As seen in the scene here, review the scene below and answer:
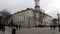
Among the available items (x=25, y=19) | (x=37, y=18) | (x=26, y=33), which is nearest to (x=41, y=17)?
(x=37, y=18)

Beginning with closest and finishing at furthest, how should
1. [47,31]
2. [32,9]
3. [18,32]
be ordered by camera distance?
[47,31] → [18,32] → [32,9]

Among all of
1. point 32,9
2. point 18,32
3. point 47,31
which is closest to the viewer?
point 47,31

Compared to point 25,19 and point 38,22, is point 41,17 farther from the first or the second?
point 25,19

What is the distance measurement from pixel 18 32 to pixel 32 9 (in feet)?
29.3

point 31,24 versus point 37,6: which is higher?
point 37,6

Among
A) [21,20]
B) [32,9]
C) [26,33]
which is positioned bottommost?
[26,33]

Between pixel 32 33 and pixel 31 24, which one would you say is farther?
pixel 31 24

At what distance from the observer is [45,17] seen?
34.7 m

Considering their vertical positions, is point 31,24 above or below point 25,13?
below

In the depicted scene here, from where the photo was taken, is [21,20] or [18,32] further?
[21,20]

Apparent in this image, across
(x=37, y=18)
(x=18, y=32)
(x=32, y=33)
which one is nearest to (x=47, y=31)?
(x=32, y=33)

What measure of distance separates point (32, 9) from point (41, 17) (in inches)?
107

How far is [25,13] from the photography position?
33469mm

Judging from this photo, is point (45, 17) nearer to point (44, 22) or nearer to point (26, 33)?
point (44, 22)
